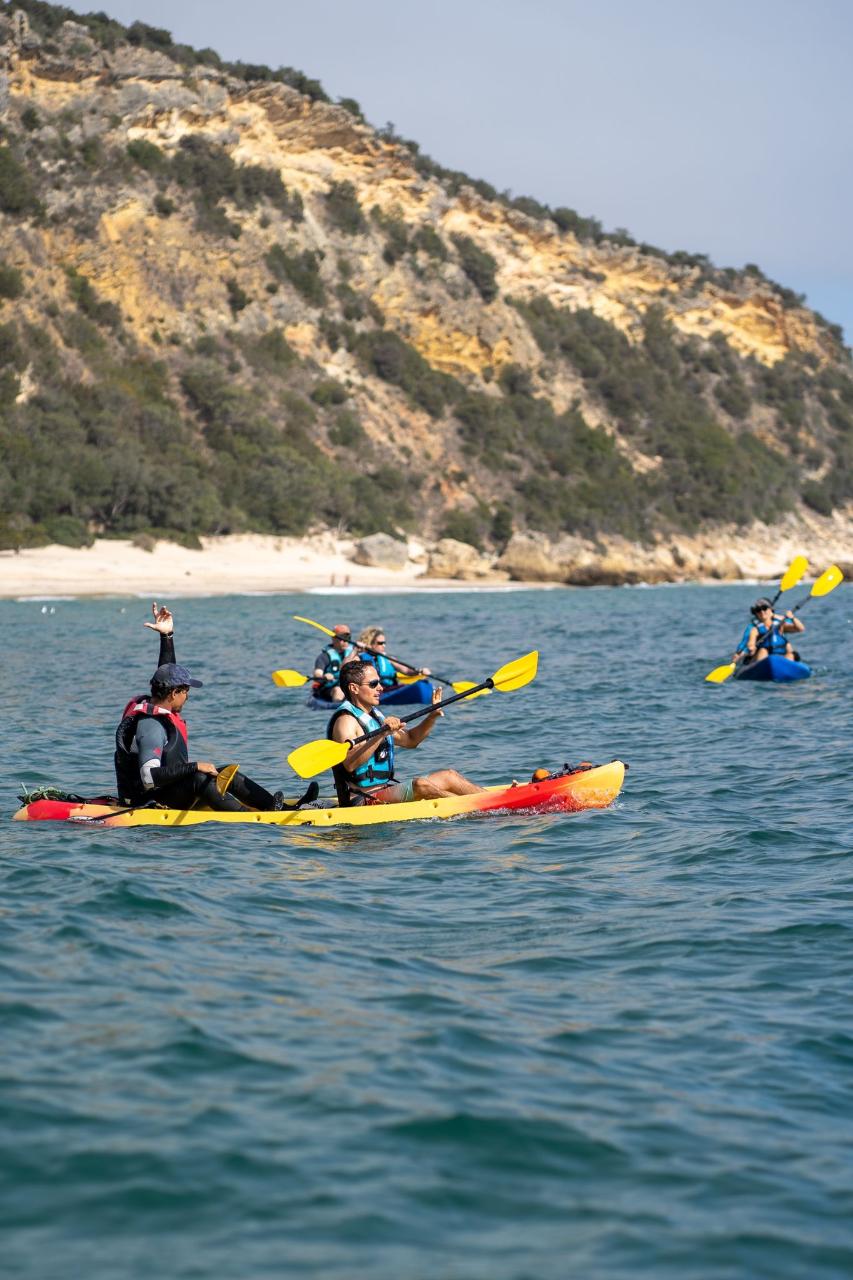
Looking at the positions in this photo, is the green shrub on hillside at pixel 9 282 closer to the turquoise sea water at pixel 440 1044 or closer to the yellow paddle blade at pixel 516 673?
the turquoise sea water at pixel 440 1044

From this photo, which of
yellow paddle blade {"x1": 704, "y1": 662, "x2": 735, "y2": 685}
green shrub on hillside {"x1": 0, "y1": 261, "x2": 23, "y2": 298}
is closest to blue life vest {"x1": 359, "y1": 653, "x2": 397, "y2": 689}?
yellow paddle blade {"x1": 704, "y1": 662, "x2": 735, "y2": 685}

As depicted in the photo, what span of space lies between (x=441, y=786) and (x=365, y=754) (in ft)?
2.41

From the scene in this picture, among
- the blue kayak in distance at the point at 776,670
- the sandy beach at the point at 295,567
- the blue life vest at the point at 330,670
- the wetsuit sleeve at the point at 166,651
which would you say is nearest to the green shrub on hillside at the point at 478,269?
the sandy beach at the point at 295,567

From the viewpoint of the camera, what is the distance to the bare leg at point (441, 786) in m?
9.67

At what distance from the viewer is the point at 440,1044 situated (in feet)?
17.0

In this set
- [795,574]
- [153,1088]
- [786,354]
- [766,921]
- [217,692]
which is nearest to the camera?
[153,1088]

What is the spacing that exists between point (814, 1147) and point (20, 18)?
5351cm

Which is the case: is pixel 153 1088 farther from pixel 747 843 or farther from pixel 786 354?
pixel 786 354

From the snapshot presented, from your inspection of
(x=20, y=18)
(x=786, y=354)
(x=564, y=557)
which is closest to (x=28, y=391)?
(x=20, y=18)

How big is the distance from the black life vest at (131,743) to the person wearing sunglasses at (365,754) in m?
1.06

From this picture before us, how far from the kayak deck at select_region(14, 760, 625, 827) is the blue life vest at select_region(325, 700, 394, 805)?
149 millimetres

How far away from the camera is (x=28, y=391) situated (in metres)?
43.5

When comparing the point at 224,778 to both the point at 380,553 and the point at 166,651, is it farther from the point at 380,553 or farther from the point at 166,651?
the point at 380,553

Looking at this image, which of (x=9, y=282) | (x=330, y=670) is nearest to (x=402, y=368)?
(x=9, y=282)
